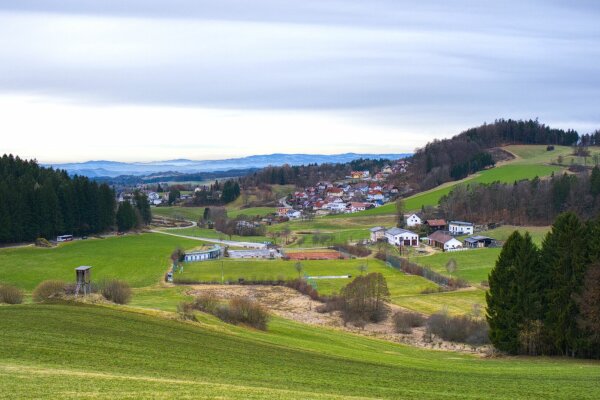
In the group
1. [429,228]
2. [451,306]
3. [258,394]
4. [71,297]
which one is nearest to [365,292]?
[451,306]

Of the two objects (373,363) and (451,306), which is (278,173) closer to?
(451,306)

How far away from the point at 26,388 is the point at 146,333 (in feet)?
37.9

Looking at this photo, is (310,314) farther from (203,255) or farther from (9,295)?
(203,255)

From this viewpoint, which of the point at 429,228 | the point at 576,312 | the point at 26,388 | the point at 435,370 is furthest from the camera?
the point at 429,228

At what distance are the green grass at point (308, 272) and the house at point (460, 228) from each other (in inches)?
906

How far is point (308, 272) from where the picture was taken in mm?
67188

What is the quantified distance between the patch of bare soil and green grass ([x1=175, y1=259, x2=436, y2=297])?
3.73m

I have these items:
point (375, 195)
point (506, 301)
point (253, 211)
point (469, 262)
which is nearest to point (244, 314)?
point (506, 301)

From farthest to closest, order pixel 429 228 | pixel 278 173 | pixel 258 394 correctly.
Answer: pixel 278 173 < pixel 429 228 < pixel 258 394

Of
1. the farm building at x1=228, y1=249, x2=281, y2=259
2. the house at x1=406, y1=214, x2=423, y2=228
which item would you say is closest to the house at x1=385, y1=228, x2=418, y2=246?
the house at x1=406, y1=214, x2=423, y2=228

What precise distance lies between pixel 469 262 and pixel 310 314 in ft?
90.7

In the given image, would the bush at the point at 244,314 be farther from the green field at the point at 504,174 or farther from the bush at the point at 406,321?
the green field at the point at 504,174

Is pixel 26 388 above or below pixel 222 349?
above

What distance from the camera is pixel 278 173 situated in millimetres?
192000
